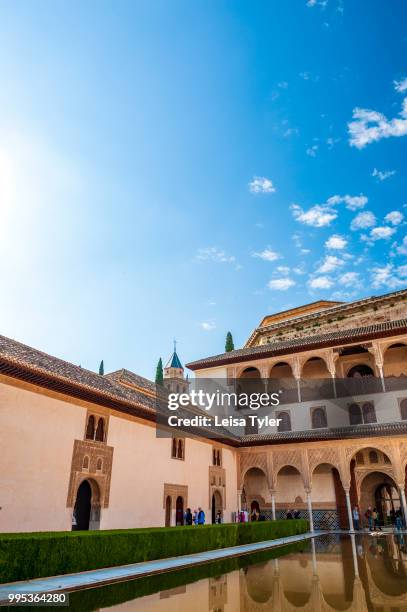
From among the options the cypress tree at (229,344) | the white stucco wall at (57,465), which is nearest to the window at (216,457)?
the white stucco wall at (57,465)

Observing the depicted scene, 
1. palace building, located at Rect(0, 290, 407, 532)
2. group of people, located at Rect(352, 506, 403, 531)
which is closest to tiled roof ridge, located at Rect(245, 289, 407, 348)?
palace building, located at Rect(0, 290, 407, 532)

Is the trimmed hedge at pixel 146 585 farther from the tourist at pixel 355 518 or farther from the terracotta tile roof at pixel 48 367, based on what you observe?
the tourist at pixel 355 518

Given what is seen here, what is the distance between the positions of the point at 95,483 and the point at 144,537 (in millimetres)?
3757

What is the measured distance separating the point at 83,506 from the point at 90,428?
256cm

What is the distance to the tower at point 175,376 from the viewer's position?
53656 mm

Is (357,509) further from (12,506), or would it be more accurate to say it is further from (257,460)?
(12,506)

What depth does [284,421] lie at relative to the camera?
85.3ft

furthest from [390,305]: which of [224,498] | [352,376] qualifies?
[224,498]

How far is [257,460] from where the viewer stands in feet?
80.4

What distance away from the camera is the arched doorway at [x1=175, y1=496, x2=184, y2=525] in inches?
708

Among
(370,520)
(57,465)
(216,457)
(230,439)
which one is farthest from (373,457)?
(57,465)

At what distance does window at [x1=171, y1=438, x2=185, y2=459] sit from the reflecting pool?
292 inches

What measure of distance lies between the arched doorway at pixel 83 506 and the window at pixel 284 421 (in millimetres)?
14062

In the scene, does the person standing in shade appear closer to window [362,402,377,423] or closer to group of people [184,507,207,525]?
group of people [184,507,207,525]
